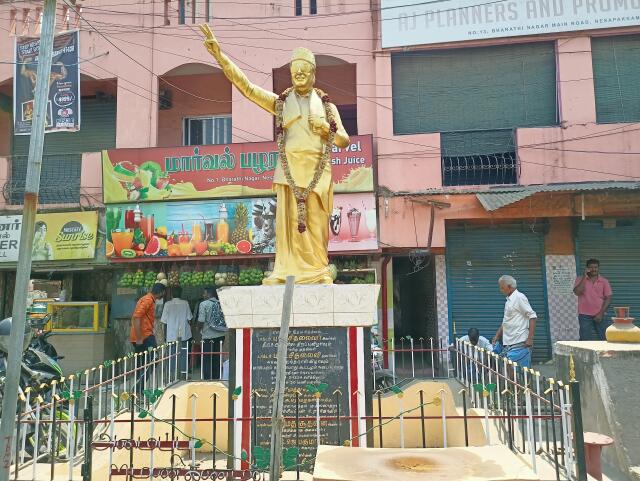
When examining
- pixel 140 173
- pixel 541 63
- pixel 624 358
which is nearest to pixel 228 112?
pixel 140 173

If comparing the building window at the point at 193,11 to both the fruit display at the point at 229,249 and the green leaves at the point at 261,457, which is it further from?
the green leaves at the point at 261,457

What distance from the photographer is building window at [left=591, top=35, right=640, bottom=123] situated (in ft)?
36.7

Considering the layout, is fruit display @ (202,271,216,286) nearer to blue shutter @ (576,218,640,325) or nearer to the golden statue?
the golden statue

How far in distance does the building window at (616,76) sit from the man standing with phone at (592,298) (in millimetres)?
4147

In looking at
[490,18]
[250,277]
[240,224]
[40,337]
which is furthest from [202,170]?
[490,18]

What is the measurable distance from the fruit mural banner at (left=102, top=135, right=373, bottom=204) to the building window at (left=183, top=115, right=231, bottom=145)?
1.84 m

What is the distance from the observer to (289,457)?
3328 mm

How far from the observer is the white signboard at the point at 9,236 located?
11.9 m

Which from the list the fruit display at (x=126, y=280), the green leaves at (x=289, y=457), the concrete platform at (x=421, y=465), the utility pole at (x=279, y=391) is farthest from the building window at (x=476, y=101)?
the utility pole at (x=279, y=391)

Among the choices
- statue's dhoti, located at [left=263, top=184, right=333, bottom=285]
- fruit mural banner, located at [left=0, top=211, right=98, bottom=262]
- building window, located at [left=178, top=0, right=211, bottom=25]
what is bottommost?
statue's dhoti, located at [left=263, top=184, right=333, bottom=285]

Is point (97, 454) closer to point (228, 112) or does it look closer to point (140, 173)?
point (140, 173)

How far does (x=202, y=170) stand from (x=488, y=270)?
256 inches

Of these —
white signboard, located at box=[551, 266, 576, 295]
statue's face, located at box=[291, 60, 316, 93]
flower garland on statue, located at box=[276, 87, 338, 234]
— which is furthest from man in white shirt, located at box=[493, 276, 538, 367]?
white signboard, located at box=[551, 266, 576, 295]

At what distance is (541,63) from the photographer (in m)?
11.5
